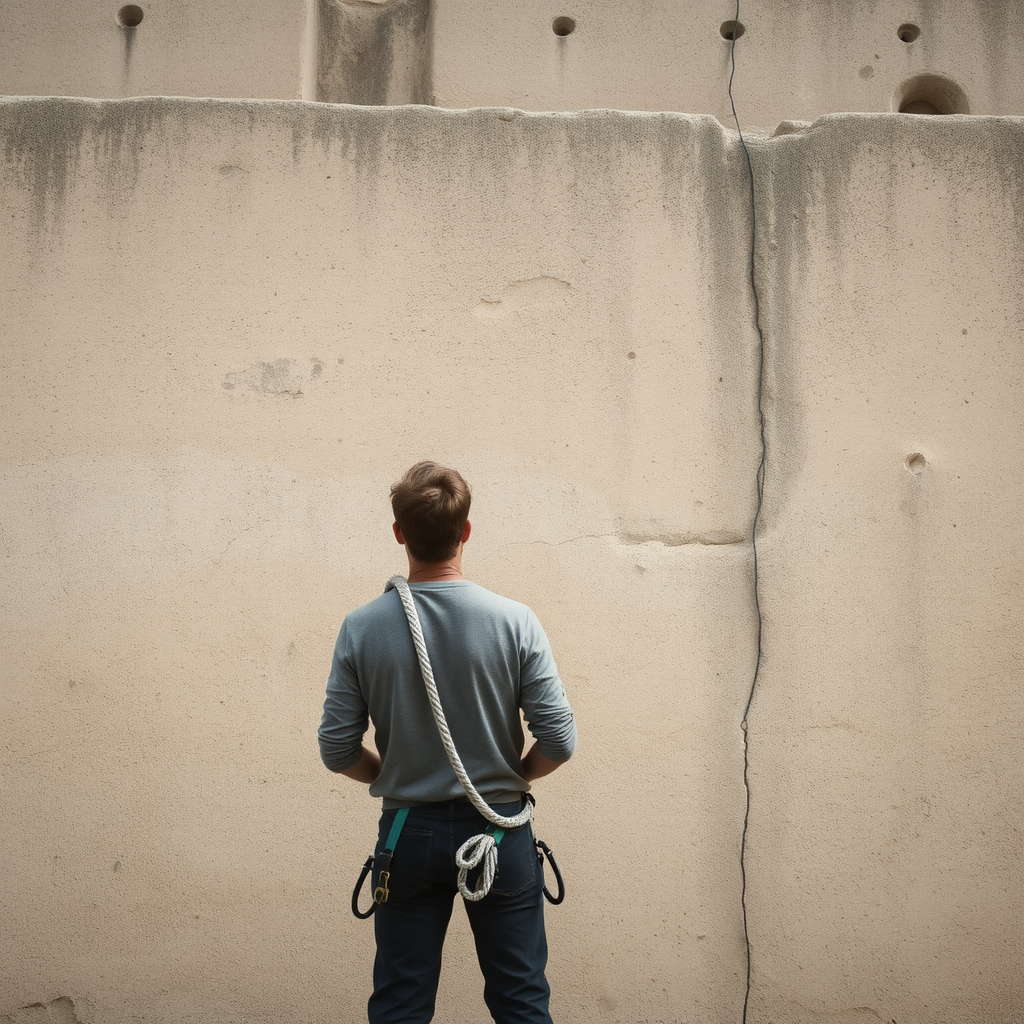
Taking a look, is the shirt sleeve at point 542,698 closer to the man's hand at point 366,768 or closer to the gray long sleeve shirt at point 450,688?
the gray long sleeve shirt at point 450,688

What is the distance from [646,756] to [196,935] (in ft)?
4.61

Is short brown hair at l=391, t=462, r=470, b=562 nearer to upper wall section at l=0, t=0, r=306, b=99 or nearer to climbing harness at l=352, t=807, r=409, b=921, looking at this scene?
climbing harness at l=352, t=807, r=409, b=921

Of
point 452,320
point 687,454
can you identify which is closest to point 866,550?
point 687,454

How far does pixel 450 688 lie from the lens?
70.8 inches

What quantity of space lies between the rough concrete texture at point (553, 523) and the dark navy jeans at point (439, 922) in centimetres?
99

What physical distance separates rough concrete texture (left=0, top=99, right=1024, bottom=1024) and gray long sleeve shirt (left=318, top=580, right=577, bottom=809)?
3.34ft

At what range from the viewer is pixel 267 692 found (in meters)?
2.83

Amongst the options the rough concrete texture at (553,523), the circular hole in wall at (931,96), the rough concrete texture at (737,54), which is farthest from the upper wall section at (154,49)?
the circular hole in wall at (931,96)

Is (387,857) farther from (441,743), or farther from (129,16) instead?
(129,16)

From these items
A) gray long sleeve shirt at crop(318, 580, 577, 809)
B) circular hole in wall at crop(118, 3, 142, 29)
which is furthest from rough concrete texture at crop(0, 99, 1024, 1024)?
circular hole in wall at crop(118, 3, 142, 29)

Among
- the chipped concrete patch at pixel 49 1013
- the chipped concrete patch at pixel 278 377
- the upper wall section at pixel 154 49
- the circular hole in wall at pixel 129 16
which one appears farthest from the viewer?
the circular hole in wall at pixel 129 16

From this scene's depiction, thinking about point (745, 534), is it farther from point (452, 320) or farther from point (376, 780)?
point (376, 780)

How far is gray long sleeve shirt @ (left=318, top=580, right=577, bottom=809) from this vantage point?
180cm

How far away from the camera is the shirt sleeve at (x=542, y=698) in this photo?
6.02ft
